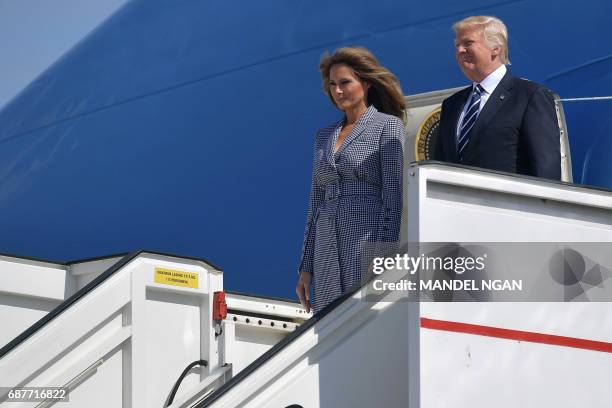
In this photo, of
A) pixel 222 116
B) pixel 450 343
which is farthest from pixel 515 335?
pixel 222 116

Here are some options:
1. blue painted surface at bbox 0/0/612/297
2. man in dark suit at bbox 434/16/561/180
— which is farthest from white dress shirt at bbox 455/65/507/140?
blue painted surface at bbox 0/0/612/297

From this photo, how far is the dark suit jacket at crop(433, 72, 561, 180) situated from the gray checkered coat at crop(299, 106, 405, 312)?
0.30 metres

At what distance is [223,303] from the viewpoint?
4.94m

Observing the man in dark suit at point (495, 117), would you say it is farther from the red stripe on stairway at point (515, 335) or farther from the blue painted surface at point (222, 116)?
the blue painted surface at point (222, 116)

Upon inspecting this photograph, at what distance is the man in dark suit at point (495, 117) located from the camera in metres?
3.95

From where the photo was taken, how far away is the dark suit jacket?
3.94 metres

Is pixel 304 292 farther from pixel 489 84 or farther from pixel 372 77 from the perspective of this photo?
pixel 489 84

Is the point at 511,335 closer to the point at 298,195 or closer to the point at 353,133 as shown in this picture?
the point at 353,133

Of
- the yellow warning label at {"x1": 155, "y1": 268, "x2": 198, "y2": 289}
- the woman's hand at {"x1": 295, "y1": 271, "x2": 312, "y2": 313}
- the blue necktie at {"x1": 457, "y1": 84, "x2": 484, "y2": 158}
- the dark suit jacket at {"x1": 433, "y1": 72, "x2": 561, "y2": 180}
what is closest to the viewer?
the dark suit jacket at {"x1": 433, "y1": 72, "x2": 561, "y2": 180}

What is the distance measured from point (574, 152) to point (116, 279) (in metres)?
2.34

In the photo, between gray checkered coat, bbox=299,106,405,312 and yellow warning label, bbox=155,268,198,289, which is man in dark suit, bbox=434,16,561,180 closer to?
gray checkered coat, bbox=299,106,405,312

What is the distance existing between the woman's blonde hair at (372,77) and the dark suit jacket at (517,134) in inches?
21.0

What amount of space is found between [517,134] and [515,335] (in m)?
0.86

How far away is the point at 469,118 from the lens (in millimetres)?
4125
